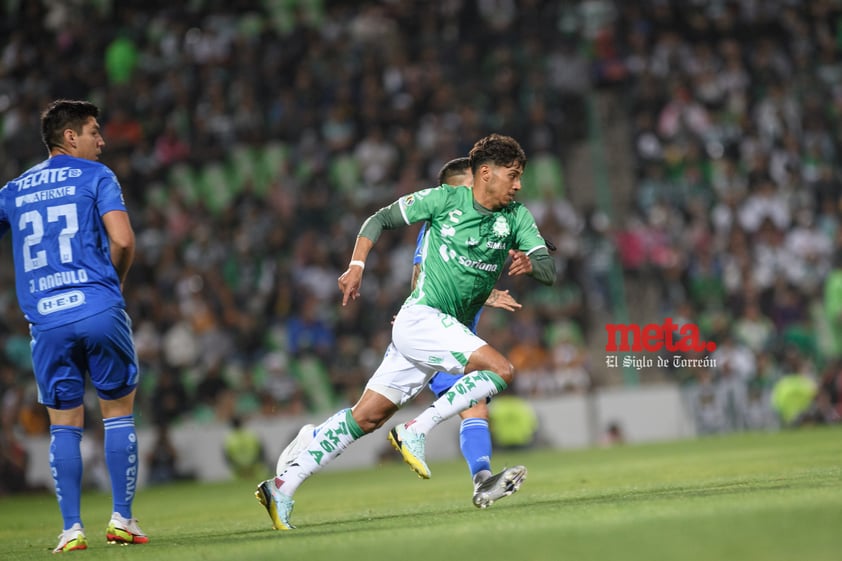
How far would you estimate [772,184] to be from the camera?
2077 centimetres

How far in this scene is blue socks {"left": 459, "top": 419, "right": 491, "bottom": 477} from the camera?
859 centimetres

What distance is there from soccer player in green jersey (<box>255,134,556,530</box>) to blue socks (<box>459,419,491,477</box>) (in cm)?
81

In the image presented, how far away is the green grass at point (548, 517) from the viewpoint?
5.33 m

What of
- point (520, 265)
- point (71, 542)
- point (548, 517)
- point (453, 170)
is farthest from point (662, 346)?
point (71, 542)

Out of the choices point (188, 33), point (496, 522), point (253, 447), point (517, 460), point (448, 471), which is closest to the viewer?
point (496, 522)

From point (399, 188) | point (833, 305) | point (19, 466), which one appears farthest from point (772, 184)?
point (19, 466)

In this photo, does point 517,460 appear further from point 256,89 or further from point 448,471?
point 256,89

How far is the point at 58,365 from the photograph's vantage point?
301 inches

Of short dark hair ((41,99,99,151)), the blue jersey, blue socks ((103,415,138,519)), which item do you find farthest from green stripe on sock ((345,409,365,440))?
short dark hair ((41,99,99,151))

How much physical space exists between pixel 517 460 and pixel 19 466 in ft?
23.7

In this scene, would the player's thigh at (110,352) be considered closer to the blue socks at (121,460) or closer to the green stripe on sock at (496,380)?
the blue socks at (121,460)

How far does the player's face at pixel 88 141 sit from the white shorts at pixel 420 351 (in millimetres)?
2301

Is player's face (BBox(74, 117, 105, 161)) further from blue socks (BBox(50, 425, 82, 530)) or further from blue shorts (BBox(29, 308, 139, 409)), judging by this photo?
blue socks (BBox(50, 425, 82, 530))

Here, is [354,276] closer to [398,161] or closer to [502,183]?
[502,183]
